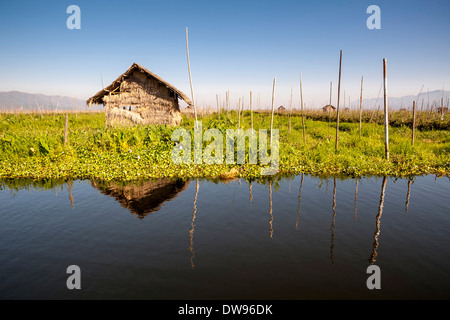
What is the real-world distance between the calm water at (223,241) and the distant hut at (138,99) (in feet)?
34.0

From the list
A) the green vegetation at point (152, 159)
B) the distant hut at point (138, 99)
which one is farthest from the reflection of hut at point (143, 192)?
the distant hut at point (138, 99)

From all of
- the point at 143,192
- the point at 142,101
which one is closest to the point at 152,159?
the point at 143,192

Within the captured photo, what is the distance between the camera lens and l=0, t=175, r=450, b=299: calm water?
4637 millimetres

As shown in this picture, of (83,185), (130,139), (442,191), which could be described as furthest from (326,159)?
(83,185)

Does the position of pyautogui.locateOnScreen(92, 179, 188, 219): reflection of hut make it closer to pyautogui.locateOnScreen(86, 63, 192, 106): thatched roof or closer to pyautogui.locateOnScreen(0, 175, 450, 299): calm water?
pyautogui.locateOnScreen(0, 175, 450, 299): calm water

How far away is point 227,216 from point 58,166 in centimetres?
846

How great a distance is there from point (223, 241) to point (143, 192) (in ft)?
14.2

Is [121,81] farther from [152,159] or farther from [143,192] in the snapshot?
[143,192]

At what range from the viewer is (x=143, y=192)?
931 cm

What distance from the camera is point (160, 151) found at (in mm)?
13000

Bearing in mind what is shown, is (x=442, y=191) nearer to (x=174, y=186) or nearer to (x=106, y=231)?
(x=174, y=186)

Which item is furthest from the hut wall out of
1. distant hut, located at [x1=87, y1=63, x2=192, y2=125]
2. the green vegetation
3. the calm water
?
the calm water

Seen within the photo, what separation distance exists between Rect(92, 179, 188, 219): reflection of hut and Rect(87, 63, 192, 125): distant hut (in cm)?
998

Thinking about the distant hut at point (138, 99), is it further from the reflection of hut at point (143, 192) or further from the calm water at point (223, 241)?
the calm water at point (223, 241)
